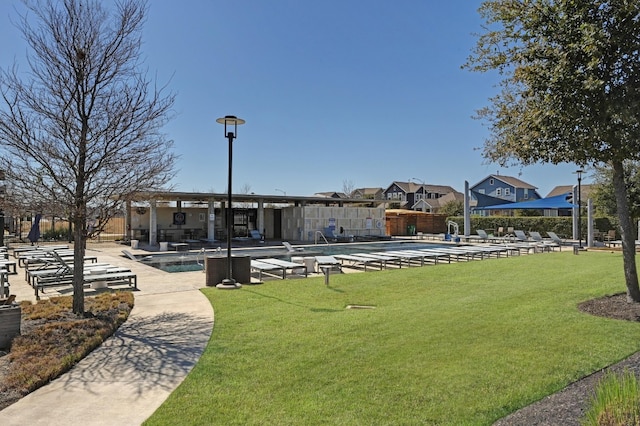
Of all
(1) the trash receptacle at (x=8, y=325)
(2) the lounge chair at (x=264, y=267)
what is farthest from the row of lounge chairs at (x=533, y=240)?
(1) the trash receptacle at (x=8, y=325)

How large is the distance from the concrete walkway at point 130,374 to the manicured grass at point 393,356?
0.83ft

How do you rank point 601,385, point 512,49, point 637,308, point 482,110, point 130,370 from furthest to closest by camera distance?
1. point 482,110
2. point 512,49
3. point 637,308
4. point 130,370
5. point 601,385

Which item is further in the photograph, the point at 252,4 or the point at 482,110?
the point at 252,4

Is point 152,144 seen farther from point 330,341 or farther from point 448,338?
point 448,338

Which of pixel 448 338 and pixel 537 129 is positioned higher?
pixel 537 129

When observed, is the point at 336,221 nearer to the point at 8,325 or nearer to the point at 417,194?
the point at 8,325

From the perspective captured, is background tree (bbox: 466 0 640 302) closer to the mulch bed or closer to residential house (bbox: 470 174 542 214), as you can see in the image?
the mulch bed

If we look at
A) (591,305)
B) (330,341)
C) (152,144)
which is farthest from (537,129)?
(152,144)

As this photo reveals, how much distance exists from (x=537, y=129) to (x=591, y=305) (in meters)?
3.10

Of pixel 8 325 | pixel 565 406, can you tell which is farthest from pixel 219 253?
pixel 565 406

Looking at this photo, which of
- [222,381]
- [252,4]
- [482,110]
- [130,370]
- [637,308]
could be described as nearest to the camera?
[222,381]

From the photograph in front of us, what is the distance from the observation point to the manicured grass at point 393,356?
12.3 feet

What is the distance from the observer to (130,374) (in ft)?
15.8

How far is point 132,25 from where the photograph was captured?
7250mm
